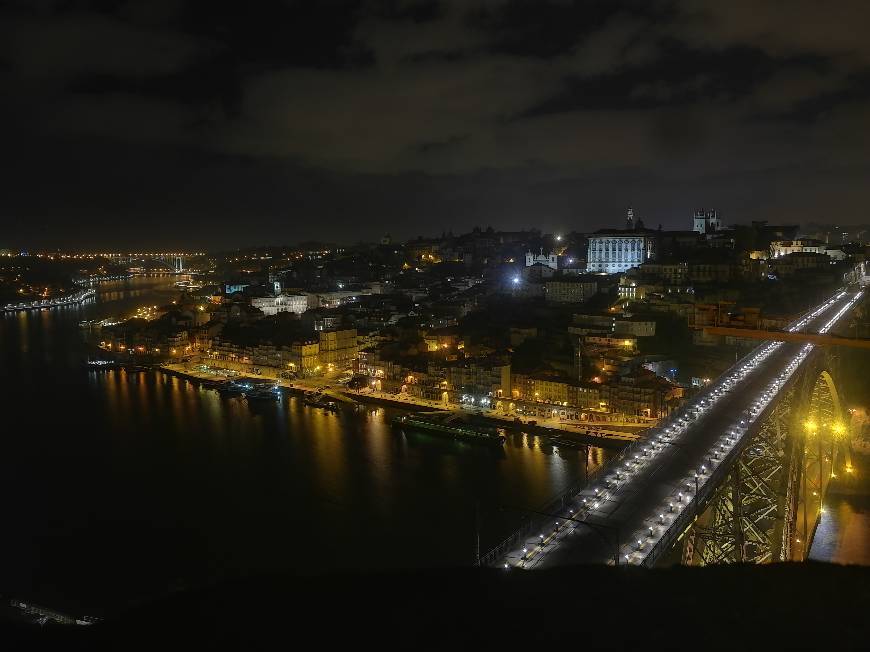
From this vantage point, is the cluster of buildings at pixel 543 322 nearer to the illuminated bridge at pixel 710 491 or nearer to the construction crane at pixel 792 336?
the construction crane at pixel 792 336

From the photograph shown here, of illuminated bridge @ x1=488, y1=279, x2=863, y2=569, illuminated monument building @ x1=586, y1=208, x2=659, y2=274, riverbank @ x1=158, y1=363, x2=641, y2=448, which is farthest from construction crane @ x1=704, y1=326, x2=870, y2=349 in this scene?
illuminated monument building @ x1=586, y1=208, x2=659, y2=274

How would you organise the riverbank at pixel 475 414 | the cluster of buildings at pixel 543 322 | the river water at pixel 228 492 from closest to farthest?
the river water at pixel 228 492
the riverbank at pixel 475 414
the cluster of buildings at pixel 543 322

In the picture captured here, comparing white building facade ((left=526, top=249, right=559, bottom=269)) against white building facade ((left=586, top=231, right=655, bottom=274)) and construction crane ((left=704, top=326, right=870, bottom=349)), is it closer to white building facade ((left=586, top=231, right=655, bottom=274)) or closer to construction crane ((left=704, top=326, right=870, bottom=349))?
white building facade ((left=586, top=231, right=655, bottom=274))

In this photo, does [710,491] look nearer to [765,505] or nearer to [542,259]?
[765,505]

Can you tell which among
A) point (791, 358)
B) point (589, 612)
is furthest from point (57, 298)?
point (589, 612)

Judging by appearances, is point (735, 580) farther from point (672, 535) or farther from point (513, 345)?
point (513, 345)

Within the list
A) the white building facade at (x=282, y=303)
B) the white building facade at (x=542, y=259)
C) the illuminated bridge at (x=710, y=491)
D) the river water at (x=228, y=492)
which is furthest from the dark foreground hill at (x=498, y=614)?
the white building facade at (x=282, y=303)
